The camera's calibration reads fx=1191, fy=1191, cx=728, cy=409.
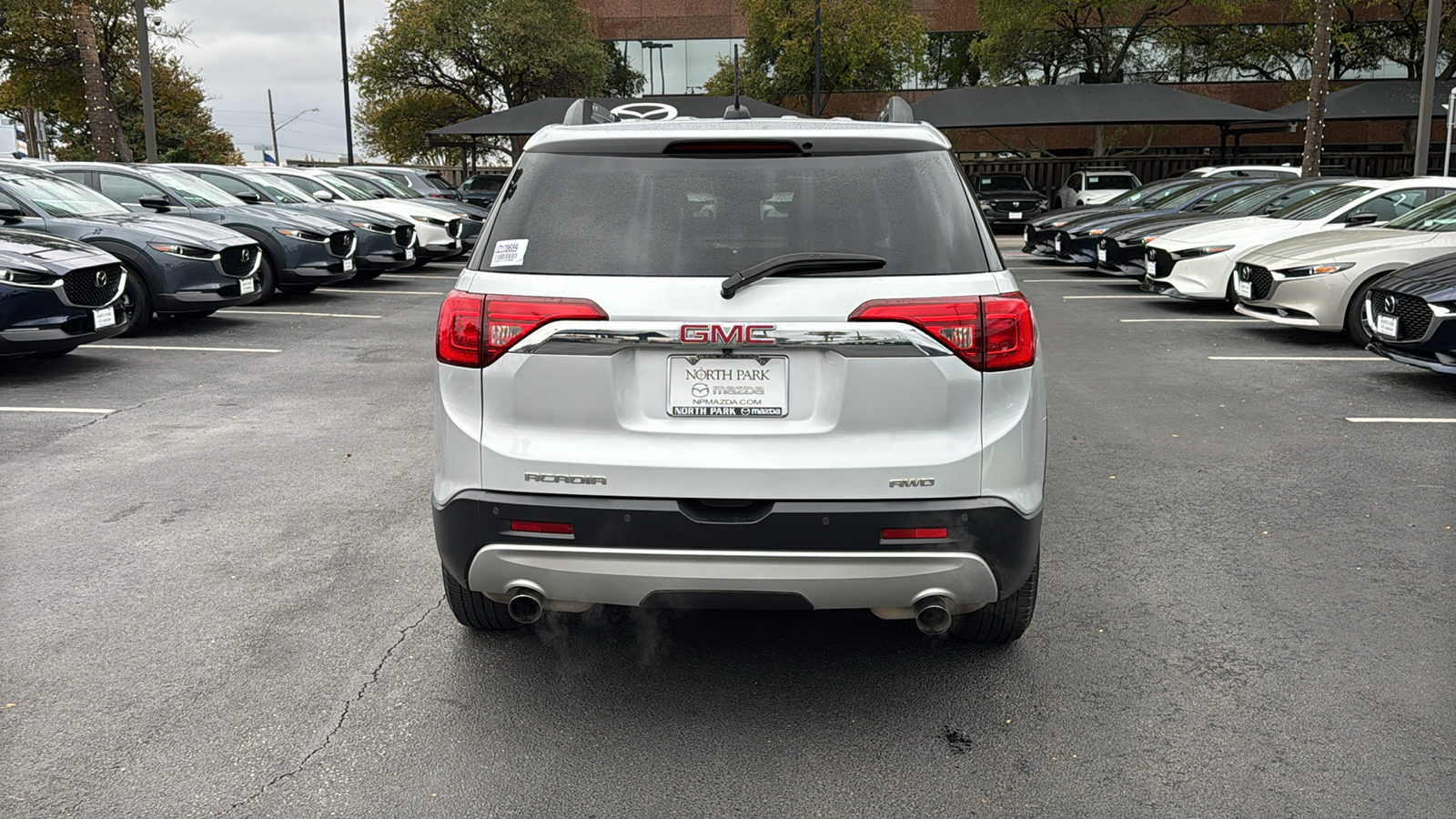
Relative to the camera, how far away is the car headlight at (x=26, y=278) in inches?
343

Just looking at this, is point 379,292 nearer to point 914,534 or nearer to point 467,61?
point 914,534

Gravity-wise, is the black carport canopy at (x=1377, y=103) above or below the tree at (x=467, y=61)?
below

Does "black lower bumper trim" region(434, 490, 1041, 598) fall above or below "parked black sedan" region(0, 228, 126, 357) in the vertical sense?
below

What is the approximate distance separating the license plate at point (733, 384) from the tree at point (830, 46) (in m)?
38.9

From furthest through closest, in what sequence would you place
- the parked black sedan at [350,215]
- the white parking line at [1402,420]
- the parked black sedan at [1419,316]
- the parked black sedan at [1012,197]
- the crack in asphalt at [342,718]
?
the parked black sedan at [1012,197], the parked black sedan at [350,215], the parked black sedan at [1419,316], the white parking line at [1402,420], the crack in asphalt at [342,718]

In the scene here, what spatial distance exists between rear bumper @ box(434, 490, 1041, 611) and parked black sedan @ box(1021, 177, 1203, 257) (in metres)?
16.8

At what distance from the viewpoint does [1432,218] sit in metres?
10.9

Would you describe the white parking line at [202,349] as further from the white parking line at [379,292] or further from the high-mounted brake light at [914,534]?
the high-mounted brake light at [914,534]

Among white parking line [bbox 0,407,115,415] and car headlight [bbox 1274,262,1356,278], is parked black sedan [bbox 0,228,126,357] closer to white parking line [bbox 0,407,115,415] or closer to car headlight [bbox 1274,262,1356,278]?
white parking line [bbox 0,407,115,415]

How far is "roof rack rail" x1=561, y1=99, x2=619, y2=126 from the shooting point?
14.6ft

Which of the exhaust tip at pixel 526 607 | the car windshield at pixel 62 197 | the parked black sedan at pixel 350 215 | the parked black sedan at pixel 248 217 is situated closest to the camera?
the exhaust tip at pixel 526 607

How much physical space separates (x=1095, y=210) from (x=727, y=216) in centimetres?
1844

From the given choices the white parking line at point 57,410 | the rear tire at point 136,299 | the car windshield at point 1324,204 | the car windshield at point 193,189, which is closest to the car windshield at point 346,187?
the car windshield at point 193,189

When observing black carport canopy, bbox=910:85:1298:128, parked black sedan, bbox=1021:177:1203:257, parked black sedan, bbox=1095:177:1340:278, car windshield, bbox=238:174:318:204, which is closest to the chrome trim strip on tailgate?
parked black sedan, bbox=1095:177:1340:278
